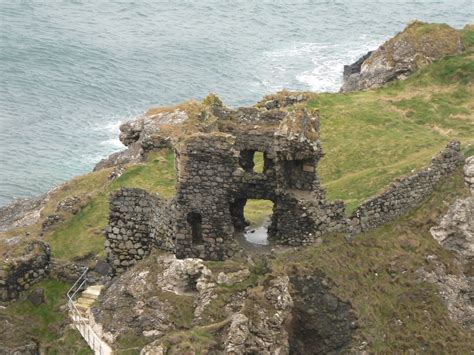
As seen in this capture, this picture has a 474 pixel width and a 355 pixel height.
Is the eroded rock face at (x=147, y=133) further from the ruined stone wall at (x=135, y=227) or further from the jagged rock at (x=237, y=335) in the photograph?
the jagged rock at (x=237, y=335)

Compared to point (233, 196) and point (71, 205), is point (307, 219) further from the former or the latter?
point (71, 205)

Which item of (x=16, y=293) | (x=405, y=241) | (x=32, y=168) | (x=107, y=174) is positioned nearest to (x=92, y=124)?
(x=32, y=168)

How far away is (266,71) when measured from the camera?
10225cm

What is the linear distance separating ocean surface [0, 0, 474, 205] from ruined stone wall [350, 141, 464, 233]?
45829 millimetres

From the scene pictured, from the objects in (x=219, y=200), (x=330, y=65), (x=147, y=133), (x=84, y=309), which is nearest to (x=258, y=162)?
(x=147, y=133)

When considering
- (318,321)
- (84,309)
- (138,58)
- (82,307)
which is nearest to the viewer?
(318,321)

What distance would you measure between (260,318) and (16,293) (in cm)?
1210

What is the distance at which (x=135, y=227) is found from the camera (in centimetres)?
3120

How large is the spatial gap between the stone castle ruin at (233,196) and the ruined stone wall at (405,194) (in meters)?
0.04

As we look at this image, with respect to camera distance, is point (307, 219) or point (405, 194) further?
point (405, 194)

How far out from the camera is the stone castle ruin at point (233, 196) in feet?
95.1

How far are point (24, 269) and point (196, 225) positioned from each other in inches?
318

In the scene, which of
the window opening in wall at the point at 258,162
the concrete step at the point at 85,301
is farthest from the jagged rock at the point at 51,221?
the concrete step at the point at 85,301

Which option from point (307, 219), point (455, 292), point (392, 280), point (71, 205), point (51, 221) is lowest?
point (51, 221)
